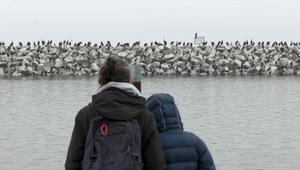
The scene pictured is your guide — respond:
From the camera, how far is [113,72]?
3887 mm

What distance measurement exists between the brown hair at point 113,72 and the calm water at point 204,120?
7552 mm

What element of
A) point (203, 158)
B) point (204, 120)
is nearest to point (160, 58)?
point (204, 120)

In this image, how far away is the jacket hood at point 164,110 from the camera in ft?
13.2

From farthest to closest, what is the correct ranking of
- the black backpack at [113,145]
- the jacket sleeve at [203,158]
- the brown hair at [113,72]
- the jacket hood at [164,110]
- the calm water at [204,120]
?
the calm water at [204,120], the jacket sleeve at [203,158], the jacket hood at [164,110], the brown hair at [113,72], the black backpack at [113,145]

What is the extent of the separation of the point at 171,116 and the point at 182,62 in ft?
129

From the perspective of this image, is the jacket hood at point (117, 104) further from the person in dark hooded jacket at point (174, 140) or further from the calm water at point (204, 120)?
the calm water at point (204, 120)

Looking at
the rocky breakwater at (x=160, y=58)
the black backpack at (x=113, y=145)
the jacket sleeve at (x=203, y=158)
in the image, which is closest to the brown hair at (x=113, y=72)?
the black backpack at (x=113, y=145)

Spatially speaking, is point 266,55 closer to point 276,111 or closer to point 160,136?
point 276,111

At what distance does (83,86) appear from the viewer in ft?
104

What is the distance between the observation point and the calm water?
12.3m

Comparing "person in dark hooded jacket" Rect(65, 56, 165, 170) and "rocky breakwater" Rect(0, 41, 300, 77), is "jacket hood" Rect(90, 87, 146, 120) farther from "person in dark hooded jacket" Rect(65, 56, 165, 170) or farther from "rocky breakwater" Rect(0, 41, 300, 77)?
"rocky breakwater" Rect(0, 41, 300, 77)

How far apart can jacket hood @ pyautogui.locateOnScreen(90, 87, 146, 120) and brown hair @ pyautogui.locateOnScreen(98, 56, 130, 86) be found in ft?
0.22

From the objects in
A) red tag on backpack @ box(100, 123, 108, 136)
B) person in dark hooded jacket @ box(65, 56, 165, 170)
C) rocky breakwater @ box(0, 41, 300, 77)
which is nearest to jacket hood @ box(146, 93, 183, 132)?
person in dark hooded jacket @ box(65, 56, 165, 170)

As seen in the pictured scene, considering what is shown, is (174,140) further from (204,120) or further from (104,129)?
(204,120)
